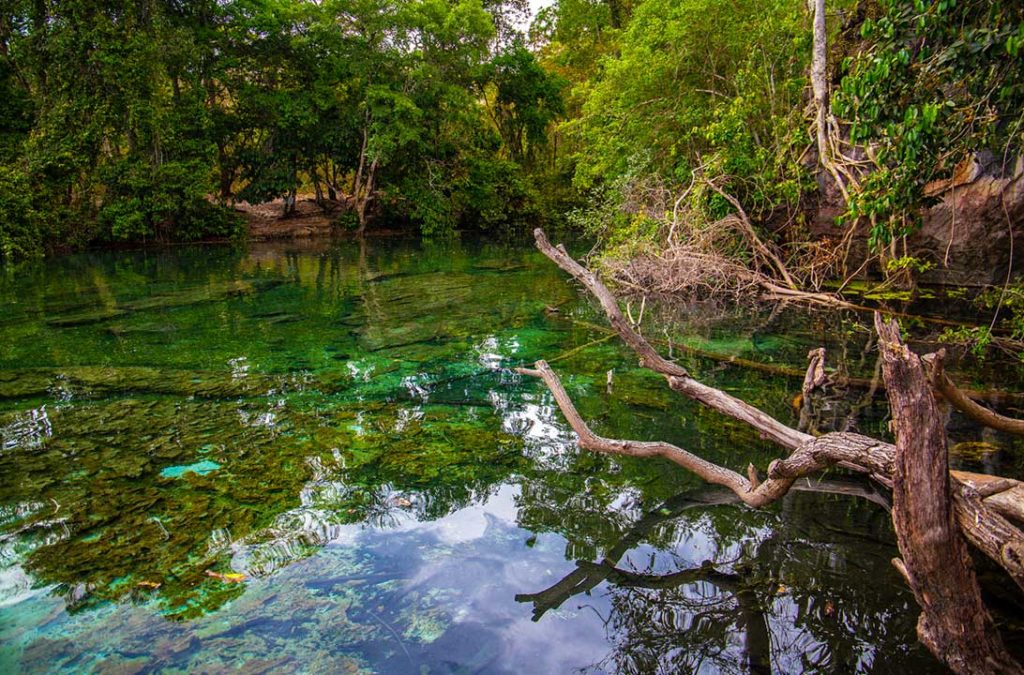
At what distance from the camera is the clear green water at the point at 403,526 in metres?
2.62

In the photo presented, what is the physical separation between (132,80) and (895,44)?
2043 cm

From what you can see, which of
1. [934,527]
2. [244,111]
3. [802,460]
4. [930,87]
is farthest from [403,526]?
[244,111]

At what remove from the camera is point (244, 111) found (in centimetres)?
2197

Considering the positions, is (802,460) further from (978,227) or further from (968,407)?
(978,227)

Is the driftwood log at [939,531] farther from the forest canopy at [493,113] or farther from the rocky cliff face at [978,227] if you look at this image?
the rocky cliff face at [978,227]

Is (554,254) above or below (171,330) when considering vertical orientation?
above

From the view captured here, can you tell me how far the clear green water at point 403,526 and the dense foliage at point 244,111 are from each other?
42.3ft

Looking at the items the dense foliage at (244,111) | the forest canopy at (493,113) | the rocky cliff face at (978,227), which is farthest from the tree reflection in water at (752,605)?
the dense foliage at (244,111)

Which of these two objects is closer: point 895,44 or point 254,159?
point 895,44

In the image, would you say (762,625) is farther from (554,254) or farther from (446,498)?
(554,254)

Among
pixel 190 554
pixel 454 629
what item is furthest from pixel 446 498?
pixel 190 554

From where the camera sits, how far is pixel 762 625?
8.79 feet

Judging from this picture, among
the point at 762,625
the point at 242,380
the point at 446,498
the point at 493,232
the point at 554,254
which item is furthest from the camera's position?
the point at 493,232

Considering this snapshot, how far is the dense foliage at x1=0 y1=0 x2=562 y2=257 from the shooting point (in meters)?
16.8
